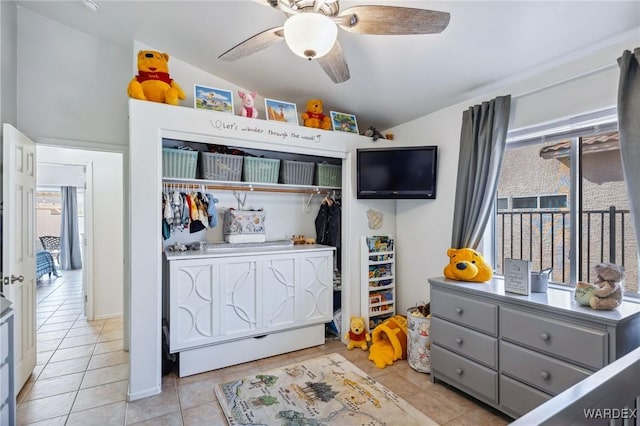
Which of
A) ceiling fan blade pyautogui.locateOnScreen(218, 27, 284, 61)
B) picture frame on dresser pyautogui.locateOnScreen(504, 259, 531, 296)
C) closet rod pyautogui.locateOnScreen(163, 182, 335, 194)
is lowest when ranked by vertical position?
picture frame on dresser pyautogui.locateOnScreen(504, 259, 531, 296)

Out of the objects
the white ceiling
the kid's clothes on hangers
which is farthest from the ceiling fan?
the kid's clothes on hangers

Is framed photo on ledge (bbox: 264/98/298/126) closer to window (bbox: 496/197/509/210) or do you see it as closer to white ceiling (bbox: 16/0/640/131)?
white ceiling (bbox: 16/0/640/131)

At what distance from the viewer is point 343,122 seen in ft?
10.6

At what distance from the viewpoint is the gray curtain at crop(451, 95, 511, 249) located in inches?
94.3

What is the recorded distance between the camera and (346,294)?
3.20m

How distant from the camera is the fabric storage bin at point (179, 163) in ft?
8.48

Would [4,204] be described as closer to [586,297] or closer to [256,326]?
[256,326]

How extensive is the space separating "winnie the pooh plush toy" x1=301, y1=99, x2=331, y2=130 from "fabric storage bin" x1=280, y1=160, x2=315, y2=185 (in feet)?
1.33

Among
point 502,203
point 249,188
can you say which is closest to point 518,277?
point 502,203

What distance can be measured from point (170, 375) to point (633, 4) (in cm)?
387

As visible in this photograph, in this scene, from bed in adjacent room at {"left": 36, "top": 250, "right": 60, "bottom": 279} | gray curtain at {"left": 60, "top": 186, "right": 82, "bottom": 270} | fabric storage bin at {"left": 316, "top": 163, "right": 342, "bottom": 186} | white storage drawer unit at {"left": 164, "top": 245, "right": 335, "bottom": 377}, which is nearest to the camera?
white storage drawer unit at {"left": 164, "top": 245, "right": 335, "bottom": 377}

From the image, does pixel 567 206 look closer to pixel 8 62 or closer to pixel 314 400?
pixel 314 400

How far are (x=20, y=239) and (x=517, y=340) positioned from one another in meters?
3.54

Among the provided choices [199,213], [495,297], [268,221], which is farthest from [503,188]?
[199,213]
